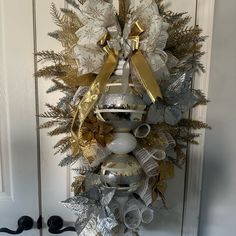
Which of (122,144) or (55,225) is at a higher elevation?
(122,144)

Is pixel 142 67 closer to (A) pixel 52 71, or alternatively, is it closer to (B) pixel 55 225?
(A) pixel 52 71

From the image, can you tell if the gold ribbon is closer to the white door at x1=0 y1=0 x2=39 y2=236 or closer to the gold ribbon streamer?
the gold ribbon streamer

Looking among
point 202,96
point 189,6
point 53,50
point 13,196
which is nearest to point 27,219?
point 13,196

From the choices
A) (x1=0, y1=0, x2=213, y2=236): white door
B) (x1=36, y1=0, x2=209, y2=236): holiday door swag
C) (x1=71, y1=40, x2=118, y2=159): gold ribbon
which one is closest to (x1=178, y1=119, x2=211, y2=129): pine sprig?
(x1=36, y1=0, x2=209, y2=236): holiday door swag

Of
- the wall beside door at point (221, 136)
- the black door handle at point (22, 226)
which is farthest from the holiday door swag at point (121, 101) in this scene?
the black door handle at point (22, 226)

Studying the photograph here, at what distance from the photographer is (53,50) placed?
0.72 metres

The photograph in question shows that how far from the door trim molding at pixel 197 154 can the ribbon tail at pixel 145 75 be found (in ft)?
0.89

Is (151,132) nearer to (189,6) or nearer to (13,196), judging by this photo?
(189,6)

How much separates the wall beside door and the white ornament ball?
1.04 ft

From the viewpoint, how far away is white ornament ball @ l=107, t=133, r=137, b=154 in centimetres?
55

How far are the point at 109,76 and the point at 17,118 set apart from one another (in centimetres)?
36

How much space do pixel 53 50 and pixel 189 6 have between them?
1.27 ft

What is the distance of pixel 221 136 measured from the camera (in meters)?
0.78

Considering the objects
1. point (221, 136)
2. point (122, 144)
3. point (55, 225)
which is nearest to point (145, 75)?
point (122, 144)
